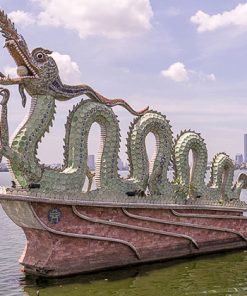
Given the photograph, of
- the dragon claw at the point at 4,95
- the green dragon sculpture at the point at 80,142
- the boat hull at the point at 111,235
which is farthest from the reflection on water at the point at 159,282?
the dragon claw at the point at 4,95

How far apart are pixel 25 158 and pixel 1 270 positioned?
20.2ft

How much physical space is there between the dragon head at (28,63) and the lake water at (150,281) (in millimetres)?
8390

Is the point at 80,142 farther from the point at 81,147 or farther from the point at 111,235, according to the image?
the point at 111,235

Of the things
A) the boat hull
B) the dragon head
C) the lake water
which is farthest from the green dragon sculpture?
the lake water

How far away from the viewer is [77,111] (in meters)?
23.1

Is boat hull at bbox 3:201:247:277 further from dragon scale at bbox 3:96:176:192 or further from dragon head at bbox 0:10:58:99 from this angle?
dragon head at bbox 0:10:58:99

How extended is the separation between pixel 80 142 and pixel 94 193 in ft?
7.96

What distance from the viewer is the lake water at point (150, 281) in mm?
19984

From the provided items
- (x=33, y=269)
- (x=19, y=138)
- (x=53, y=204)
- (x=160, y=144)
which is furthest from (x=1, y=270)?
(x=160, y=144)

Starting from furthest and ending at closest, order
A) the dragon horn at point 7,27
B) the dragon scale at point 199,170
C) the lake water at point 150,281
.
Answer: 1. the dragon scale at point 199,170
2. the dragon horn at point 7,27
3. the lake water at point 150,281

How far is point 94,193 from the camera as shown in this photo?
2289cm

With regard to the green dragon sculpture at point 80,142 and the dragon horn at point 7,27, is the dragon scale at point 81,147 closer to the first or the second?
the green dragon sculpture at point 80,142

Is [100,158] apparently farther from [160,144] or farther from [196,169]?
[196,169]

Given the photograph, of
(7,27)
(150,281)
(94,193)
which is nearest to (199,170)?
(94,193)
